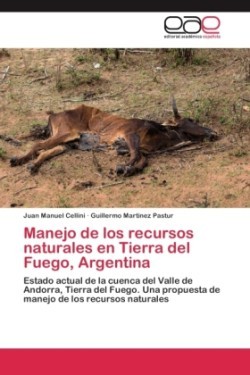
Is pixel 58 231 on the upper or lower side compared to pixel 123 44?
lower

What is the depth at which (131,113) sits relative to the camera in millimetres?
7430

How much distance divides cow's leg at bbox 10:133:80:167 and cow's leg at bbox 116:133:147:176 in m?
0.67

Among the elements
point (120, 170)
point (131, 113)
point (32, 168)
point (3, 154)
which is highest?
point (131, 113)

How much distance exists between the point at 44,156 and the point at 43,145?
9.4 inches

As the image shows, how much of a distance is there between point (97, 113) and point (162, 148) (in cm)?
98

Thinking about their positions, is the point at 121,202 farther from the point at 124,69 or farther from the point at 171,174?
the point at 124,69

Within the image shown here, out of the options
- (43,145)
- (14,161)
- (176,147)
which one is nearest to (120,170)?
(176,147)

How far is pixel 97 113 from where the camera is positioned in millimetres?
7035

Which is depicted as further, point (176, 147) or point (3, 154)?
point (3, 154)

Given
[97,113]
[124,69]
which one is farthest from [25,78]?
[97,113]

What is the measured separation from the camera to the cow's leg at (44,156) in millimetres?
6270

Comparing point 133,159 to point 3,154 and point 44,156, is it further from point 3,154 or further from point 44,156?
point 3,154

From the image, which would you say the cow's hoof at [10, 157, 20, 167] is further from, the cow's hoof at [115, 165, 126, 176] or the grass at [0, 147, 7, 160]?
the cow's hoof at [115, 165, 126, 176]

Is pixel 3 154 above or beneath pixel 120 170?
above
